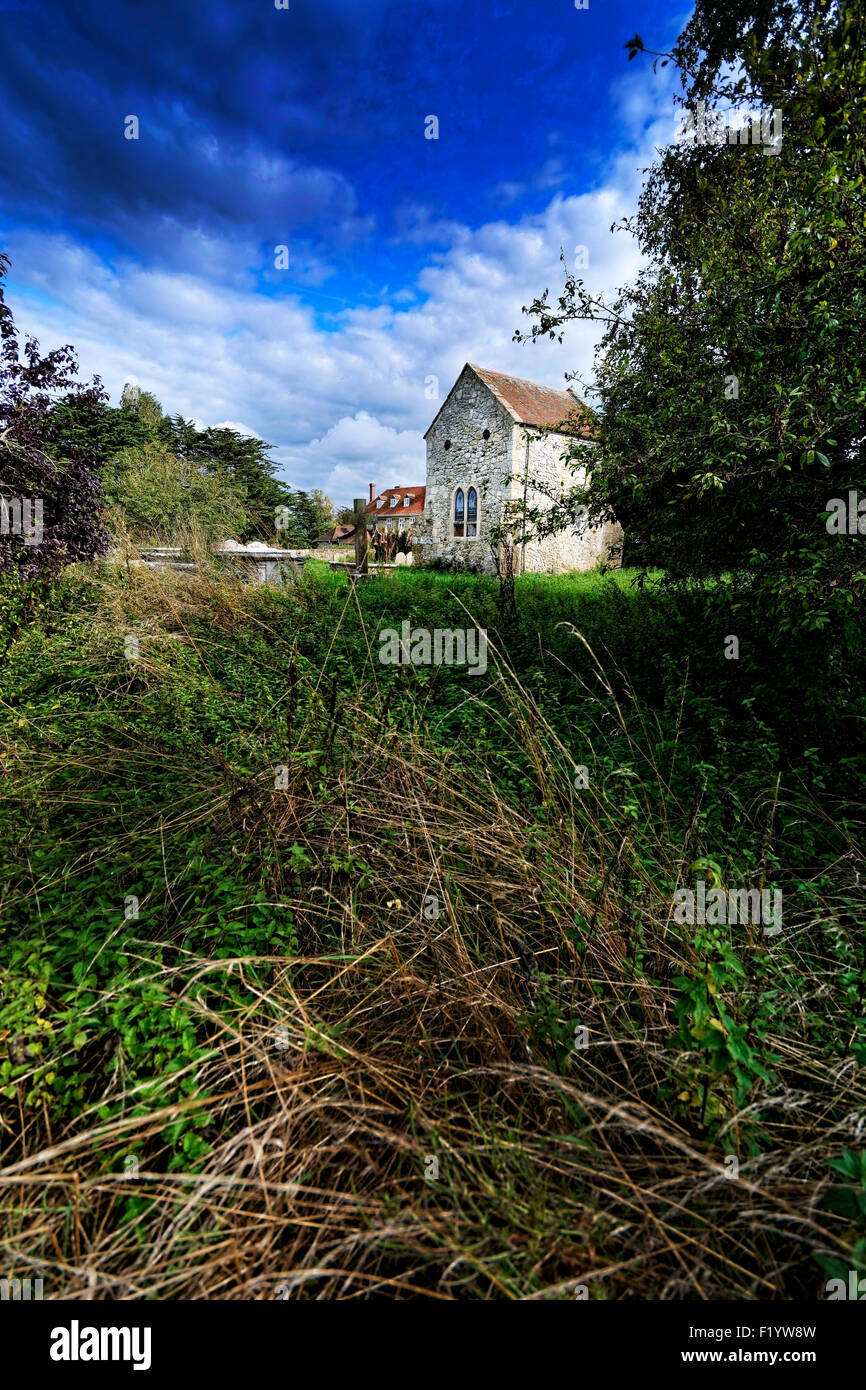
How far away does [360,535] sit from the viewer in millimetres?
11883

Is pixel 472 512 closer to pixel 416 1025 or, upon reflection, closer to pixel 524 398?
pixel 524 398

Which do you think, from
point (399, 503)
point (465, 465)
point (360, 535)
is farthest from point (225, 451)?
point (360, 535)

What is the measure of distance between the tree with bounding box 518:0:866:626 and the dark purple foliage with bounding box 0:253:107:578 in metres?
5.53

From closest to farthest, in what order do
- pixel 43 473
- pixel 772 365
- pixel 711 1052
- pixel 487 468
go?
pixel 711 1052 < pixel 772 365 < pixel 43 473 < pixel 487 468

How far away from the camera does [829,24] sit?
10.7 ft

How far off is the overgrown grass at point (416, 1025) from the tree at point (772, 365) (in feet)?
2.94

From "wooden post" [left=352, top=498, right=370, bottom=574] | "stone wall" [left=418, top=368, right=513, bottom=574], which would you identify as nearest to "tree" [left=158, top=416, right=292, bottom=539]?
"stone wall" [left=418, top=368, right=513, bottom=574]

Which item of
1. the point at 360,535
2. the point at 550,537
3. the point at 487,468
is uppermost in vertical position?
the point at 487,468

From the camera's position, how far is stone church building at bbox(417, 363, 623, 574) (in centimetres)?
1931

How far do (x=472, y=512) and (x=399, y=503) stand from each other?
109ft

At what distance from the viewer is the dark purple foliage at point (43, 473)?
6359mm
